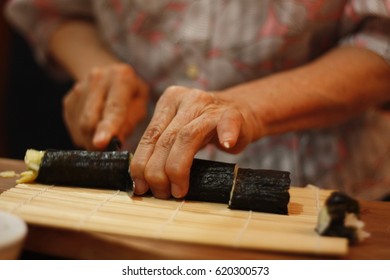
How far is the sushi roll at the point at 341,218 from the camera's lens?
3.97 feet

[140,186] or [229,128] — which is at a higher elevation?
[229,128]

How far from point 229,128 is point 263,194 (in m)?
0.18

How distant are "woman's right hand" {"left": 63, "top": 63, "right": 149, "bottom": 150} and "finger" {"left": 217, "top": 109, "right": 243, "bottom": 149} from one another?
1.37 feet

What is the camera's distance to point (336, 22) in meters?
1.97

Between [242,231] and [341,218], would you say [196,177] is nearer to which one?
[242,231]

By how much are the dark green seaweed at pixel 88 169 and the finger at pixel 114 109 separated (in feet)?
0.67

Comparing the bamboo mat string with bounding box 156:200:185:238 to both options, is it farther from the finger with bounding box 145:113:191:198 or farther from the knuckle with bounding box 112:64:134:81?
the knuckle with bounding box 112:64:134:81

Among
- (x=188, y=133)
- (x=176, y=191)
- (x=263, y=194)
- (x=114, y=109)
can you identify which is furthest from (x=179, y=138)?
(x=114, y=109)

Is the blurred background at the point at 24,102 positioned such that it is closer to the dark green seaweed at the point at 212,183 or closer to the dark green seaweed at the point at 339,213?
the dark green seaweed at the point at 212,183

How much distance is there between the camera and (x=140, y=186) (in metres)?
1.45

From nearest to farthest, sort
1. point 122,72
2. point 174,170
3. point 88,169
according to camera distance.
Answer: point 174,170
point 88,169
point 122,72
